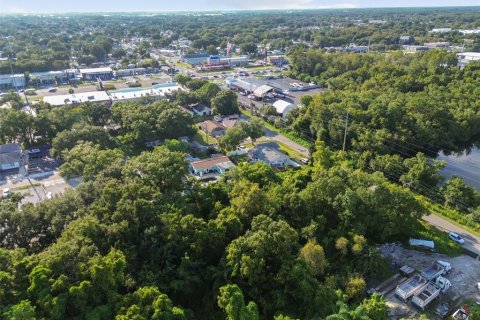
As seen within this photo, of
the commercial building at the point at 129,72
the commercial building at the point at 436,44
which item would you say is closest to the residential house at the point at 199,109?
the commercial building at the point at 129,72

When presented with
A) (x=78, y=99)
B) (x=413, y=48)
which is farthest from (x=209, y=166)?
(x=413, y=48)

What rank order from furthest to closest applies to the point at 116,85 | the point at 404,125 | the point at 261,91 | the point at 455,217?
the point at 116,85 < the point at 261,91 < the point at 404,125 < the point at 455,217

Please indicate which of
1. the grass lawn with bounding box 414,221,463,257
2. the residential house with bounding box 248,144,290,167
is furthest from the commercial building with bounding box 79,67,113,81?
the grass lawn with bounding box 414,221,463,257

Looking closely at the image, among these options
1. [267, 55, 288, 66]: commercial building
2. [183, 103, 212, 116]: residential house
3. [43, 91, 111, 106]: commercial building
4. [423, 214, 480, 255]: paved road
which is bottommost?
[423, 214, 480, 255]: paved road

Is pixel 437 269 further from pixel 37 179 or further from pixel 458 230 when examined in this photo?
pixel 37 179

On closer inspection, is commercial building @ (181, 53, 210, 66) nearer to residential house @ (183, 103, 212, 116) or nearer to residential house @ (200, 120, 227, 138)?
residential house @ (183, 103, 212, 116)

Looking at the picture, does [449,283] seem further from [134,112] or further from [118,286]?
[134,112]
